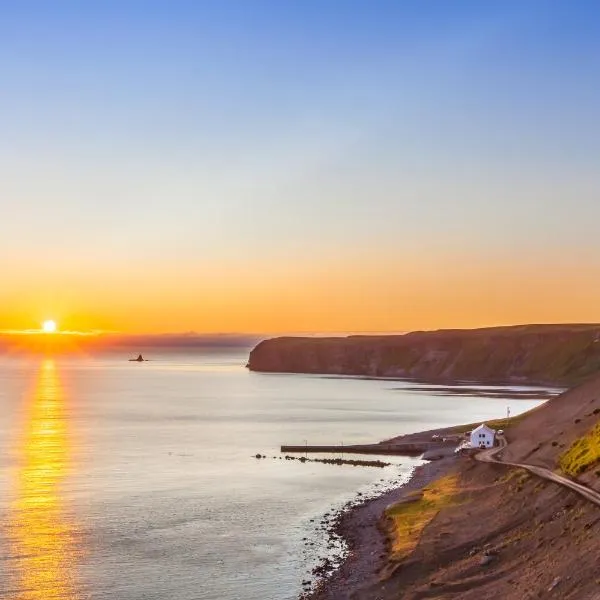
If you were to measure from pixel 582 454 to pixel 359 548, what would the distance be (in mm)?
18489

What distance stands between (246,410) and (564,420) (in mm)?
124686

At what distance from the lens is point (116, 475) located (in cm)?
9588

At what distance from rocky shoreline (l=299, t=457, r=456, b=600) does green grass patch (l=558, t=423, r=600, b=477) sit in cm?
1512

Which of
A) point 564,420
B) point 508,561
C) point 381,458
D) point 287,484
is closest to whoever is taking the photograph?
point 508,561

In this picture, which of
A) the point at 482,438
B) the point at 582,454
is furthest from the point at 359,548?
the point at 482,438

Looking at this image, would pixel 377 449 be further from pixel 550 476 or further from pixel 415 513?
pixel 550 476

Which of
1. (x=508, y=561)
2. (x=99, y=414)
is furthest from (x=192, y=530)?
(x=99, y=414)

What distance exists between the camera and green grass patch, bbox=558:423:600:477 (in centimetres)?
5738

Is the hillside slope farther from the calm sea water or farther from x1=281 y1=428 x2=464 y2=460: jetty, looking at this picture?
x1=281 y1=428 x2=464 y2=460: jetty

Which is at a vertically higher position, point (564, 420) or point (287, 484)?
point (564, 420)

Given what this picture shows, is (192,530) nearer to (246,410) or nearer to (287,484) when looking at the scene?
(287,484)

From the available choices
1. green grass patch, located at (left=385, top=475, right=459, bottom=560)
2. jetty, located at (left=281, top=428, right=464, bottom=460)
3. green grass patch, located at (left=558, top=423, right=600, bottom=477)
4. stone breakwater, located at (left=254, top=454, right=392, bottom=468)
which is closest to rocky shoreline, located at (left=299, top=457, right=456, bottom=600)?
green grass patch, located at (left=385, top=475, right=459, bottom=560)

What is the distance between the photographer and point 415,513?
219 feet

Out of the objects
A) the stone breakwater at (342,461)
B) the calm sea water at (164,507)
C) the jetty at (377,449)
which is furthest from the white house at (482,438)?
the jetty at (377,449)
